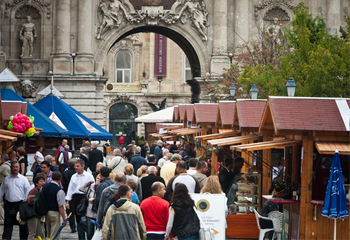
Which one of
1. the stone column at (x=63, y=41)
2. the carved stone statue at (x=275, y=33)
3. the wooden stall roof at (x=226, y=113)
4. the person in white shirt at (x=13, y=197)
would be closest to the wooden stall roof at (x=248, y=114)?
the wooden stall roof at (x=226, y=113)

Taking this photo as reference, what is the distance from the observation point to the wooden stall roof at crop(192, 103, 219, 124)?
23.6m

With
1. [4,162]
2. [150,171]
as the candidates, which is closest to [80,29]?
[4,162]

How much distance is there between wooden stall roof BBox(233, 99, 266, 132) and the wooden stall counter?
2424 mm

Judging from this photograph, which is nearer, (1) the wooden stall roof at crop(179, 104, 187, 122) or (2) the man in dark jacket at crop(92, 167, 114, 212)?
(2) the man in dark jacket at crop(92, 167, 114, 212)

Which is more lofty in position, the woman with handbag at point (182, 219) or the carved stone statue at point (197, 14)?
the carved stone statue at point (197, 14)

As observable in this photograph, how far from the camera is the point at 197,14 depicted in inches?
1578

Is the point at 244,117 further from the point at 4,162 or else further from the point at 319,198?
the point at 4,162

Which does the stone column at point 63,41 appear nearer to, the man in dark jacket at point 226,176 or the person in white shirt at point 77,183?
the man in dark jacket at point 226,176

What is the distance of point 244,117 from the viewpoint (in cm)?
1705

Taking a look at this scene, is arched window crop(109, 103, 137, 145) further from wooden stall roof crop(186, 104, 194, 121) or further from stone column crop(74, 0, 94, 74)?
wooden stall roof crop(186, 104, 194, 121)

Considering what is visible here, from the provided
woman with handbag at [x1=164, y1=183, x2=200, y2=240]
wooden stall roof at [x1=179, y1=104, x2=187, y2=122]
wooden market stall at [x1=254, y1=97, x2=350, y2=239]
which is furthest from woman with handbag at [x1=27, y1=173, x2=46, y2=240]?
wooden stall roof at [x1=179, y1=104, x2=187, y2=122]

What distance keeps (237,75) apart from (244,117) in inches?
801

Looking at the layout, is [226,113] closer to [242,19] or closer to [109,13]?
[242,19]

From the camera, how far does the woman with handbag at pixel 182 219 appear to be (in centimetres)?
1027
